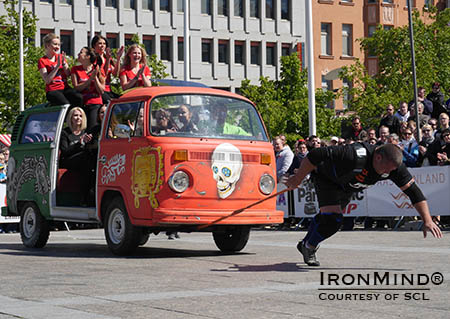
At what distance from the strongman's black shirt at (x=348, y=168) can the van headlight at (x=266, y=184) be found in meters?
3.11

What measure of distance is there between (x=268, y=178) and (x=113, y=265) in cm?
293

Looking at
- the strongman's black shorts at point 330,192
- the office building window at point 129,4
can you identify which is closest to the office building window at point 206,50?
the office building window at point 129,4

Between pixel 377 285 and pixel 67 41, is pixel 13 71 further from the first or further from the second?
pixel 377 285

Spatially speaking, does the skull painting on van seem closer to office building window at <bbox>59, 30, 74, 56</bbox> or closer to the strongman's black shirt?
the strongman's black shirt

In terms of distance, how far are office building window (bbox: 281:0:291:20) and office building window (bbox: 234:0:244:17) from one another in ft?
12.4

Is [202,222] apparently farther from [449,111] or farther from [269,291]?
[449,111]

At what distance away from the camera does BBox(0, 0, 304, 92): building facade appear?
68.1 metres

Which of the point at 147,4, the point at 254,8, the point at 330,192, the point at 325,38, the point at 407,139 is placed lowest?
the point at 330,192

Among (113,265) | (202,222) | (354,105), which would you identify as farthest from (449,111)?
(354,105)

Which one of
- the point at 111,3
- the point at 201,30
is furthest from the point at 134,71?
the point at 201,30

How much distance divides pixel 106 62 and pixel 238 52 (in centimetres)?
5931

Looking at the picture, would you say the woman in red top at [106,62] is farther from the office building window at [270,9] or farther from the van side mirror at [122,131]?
the office building window at [270,9]

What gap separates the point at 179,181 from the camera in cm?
1412

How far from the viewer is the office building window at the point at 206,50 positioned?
2921 inches
